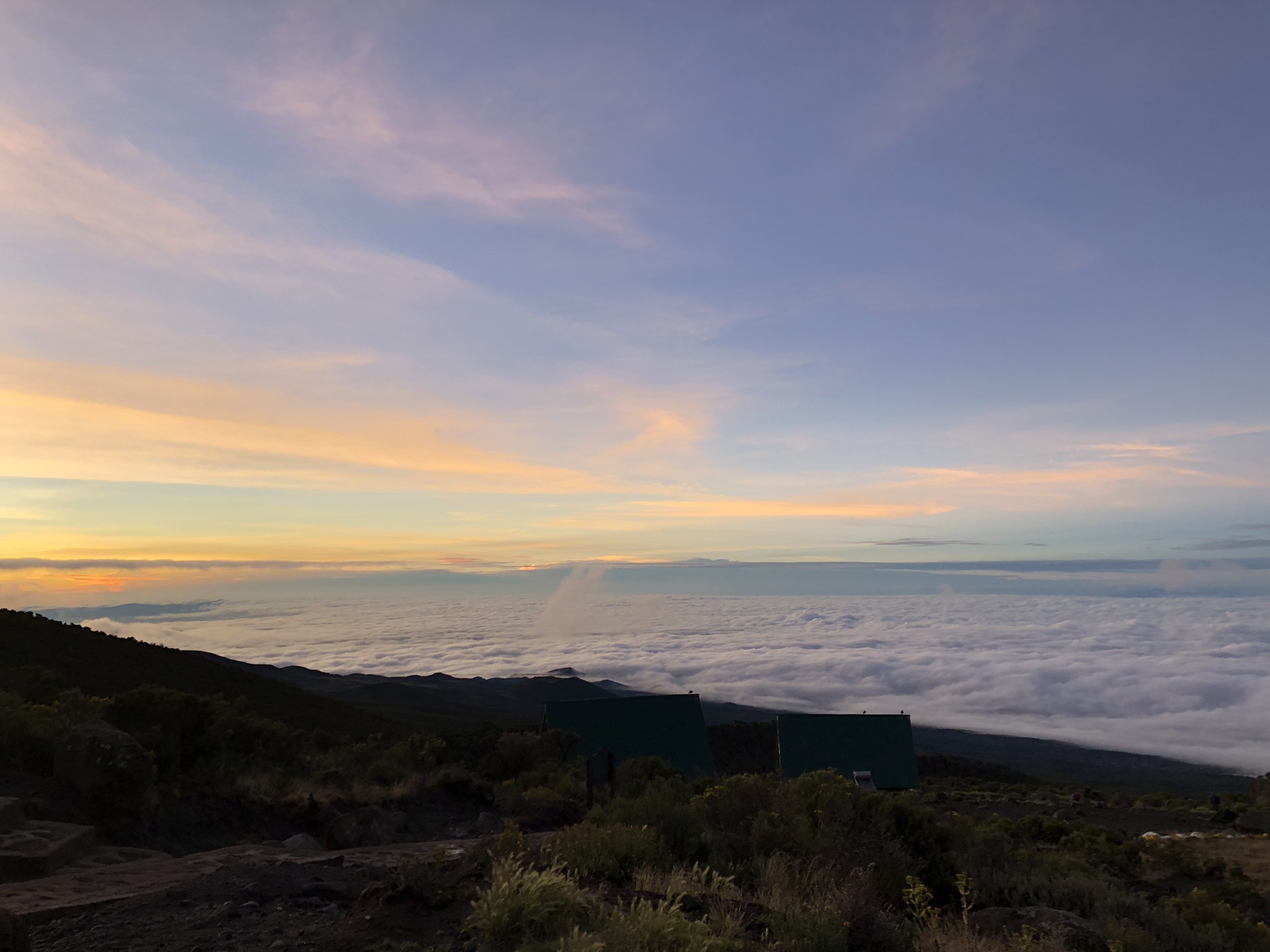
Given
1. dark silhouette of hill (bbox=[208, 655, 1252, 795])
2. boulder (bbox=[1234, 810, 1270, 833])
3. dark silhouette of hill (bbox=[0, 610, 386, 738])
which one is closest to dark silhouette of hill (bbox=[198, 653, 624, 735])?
dark silhouette of hill (bbox=[208, 655, 1252, 795])

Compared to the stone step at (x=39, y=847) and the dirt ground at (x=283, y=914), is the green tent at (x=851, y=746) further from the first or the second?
the dirt ground at (x=283, y=914)

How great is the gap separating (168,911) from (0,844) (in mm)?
4169

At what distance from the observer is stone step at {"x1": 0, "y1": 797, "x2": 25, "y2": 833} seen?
31.0 ft

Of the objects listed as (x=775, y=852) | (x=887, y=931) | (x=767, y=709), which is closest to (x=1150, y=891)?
(x=775, y=852)

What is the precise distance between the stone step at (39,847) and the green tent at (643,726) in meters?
17.5

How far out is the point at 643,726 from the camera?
27.2 m

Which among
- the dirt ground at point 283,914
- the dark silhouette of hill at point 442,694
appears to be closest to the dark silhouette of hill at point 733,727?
the dark silhouette of hill at point 442,694

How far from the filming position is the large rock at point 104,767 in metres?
11.6

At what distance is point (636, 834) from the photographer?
7.82 meters

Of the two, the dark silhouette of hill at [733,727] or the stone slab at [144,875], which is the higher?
the stone slab at [144,875]

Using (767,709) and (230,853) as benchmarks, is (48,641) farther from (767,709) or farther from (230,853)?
(767,709)

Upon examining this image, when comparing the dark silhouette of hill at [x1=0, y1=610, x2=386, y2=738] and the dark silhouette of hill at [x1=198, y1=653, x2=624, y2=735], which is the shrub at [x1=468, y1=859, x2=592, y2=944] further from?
the dark silhouette of hill at [x1=198, y1=653, x2=624, y2=735]

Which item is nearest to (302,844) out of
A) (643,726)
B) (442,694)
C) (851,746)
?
(643,726)

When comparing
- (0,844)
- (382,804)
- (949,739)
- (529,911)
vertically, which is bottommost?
(949,739)
